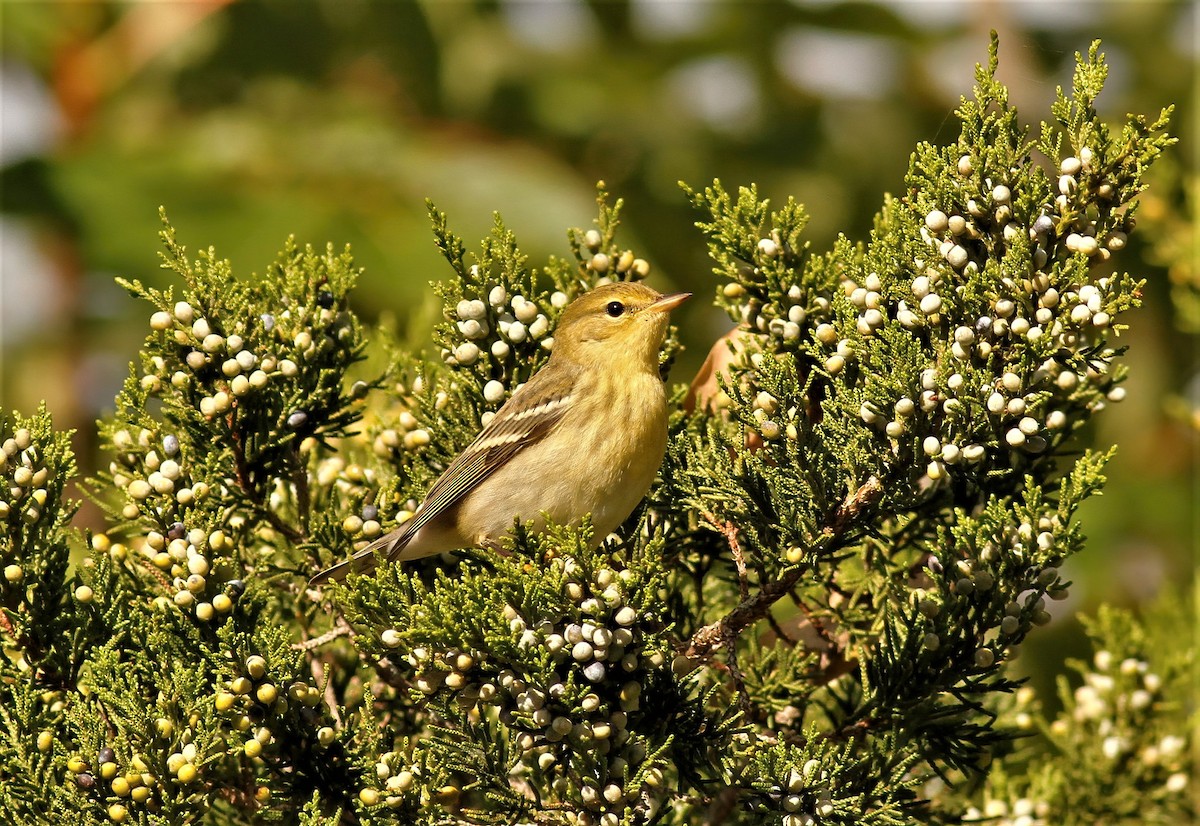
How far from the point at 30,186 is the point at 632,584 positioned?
246 inches

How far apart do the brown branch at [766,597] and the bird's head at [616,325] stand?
1.11 metres

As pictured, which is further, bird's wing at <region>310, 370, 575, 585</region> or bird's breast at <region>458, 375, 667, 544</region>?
bird's breast at <region>458, 375, 667, 544</region>

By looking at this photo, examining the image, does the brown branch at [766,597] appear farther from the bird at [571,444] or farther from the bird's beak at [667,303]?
the bird's beak at [667,303]

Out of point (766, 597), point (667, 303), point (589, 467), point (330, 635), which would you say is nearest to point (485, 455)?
point (589, 467)

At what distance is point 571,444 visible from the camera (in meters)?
4.34

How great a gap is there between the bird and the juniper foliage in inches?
4.1

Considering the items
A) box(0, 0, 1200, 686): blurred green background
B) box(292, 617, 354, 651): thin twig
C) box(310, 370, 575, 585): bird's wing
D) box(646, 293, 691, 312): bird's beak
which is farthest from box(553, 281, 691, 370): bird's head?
box(0, 0, 1200, 686): blurred green background

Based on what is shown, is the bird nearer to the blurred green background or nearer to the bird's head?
the bird's head

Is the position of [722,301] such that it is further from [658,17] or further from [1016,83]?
[658,17]

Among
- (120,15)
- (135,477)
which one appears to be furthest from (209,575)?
(120,15)

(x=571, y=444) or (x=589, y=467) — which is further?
(x=571, y=444)

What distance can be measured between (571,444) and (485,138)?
603 centimetres

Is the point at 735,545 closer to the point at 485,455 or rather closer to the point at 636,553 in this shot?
the point at 636,553

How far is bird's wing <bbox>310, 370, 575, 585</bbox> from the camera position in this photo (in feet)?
12.5
